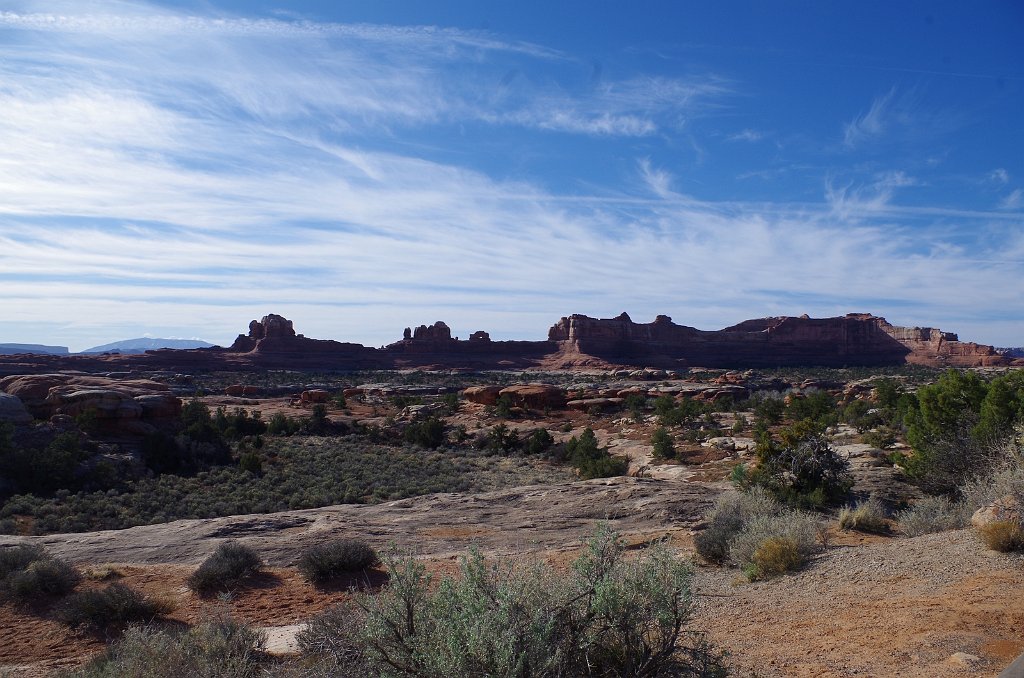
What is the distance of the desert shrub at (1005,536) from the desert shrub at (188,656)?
295 inches

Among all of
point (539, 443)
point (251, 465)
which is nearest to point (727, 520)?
point (251, 465)

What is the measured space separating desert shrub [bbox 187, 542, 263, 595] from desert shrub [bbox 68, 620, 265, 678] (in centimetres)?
270

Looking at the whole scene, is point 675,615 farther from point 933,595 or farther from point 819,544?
point 819,544

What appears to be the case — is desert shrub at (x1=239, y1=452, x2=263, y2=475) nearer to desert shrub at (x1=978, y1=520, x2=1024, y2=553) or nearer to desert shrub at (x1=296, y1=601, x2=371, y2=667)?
desert shrub at (x1=296, y1=601, x2=371, y2=667)

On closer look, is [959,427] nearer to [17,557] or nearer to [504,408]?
[17,557]

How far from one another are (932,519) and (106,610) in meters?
10.9

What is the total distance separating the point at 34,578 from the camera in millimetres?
7578

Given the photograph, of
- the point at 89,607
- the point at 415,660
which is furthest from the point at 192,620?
the point at 415,660

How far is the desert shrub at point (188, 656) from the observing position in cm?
432

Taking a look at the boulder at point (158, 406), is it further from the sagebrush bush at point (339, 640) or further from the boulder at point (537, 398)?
the sagebrush bush at point (339, 640)

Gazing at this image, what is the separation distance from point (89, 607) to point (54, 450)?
15.5 metres

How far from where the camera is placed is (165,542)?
33.4ft

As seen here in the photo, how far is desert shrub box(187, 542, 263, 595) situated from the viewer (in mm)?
8164

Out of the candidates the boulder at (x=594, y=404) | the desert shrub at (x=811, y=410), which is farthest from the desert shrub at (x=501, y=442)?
the desert shrub at (x=811, y=410)
